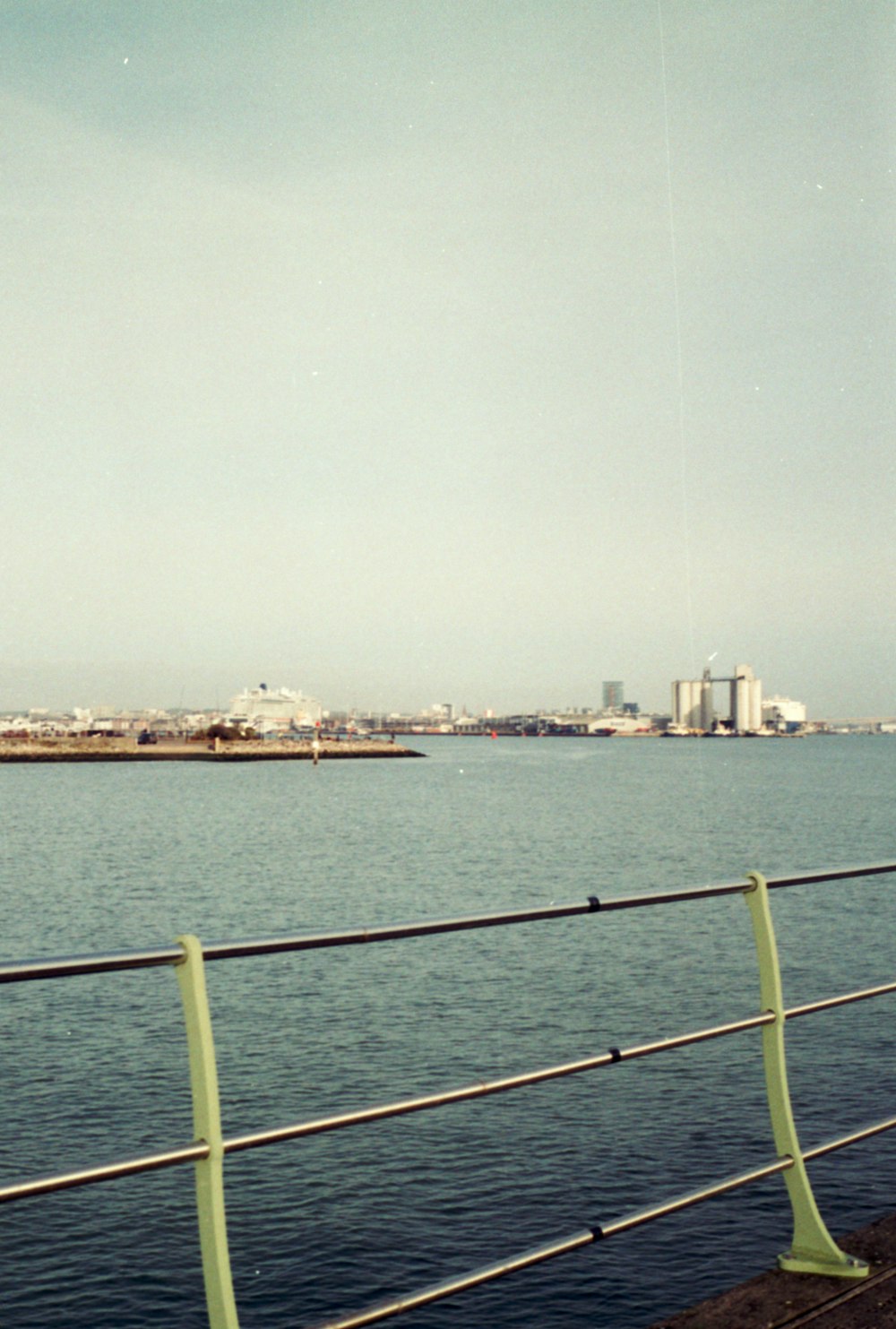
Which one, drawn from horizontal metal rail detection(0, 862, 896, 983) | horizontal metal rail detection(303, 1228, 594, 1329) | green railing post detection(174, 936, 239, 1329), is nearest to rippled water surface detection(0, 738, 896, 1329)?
green railing post detection(174, 936, 239, 1329)

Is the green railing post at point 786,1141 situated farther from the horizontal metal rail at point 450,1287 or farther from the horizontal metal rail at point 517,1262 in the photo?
the horizontal metal rail at point 450,1287

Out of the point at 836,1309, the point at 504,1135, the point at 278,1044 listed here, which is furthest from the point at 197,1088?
the point at 278,1044

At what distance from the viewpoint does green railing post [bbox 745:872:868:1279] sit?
3.86 metres

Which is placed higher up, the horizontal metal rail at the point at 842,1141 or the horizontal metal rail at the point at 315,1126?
the horizontal metal rail at the point at 315,1126

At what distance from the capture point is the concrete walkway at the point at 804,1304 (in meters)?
3.40

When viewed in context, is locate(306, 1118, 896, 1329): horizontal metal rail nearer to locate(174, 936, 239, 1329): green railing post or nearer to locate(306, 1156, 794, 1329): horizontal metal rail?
locate(306, 1156, 794, 1329): horizontal metal rail

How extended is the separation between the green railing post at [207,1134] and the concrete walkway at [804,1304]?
1.12 m

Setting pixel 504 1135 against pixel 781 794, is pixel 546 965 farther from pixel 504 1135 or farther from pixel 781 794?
pixel 781 794

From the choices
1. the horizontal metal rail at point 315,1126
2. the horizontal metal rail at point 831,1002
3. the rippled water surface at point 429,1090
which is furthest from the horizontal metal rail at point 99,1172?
the horizontal metal rail at point 831,1002

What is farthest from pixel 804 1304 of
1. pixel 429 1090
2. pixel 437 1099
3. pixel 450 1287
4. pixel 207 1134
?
pixel 429 1090

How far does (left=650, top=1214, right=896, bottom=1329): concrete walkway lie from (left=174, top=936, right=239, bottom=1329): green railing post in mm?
1121

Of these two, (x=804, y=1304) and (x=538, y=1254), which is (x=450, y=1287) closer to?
(x=538, y=1254)

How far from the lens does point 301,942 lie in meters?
2.76

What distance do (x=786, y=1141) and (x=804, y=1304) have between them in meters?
0.59
